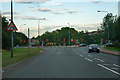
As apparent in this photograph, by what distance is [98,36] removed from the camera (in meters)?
128

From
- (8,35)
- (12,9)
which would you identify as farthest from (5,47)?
(12,9)

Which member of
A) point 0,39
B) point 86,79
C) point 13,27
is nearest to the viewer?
point 86,79

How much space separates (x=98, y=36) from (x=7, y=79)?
12173 cm

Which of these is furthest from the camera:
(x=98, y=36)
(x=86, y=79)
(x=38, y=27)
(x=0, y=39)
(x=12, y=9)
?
(x=98, y=36)

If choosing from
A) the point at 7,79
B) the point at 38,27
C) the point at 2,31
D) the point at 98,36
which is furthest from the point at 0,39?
the point at 98,36

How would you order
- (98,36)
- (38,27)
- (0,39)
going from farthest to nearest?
(98,36), (38,27), (0,39)

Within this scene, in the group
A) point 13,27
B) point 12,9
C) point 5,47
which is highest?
point 12,9

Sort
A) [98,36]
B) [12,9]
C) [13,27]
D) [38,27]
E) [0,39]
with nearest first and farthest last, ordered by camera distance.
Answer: [13,27] → [12,9] → [0,39] → [38,27] → [98,36]

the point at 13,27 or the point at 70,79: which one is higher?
the point at 13,27

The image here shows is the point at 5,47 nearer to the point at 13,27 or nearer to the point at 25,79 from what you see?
the point at 13,27

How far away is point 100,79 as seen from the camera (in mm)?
8938

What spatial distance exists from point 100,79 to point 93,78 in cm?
37

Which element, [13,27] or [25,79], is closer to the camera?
[25,79]

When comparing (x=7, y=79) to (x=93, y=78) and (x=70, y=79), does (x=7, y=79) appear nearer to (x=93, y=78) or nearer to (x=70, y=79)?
(x=70, y=79)
